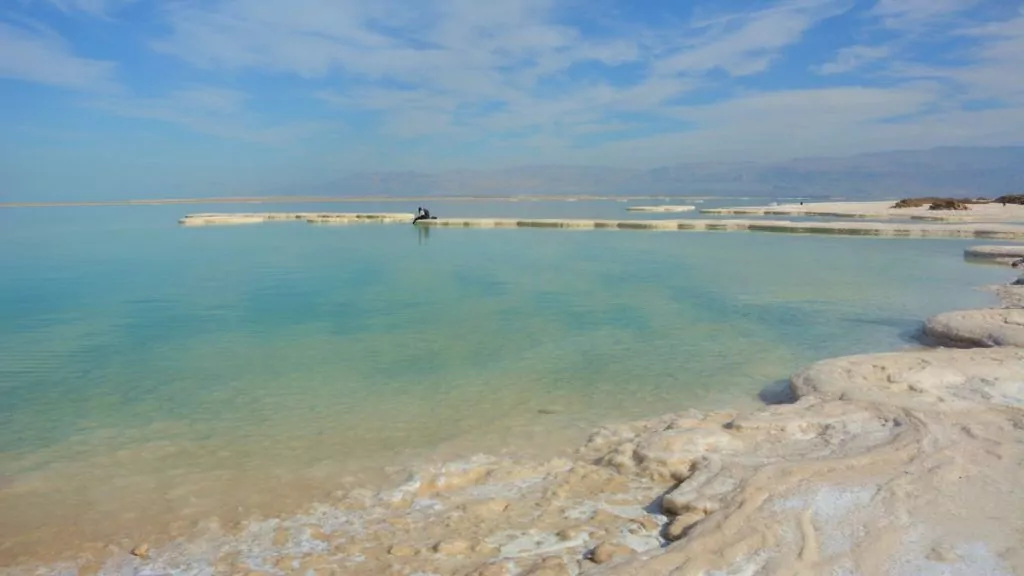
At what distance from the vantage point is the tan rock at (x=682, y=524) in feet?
12.7

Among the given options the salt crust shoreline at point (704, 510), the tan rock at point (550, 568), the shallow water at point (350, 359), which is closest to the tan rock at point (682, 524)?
the salt crust shoreline at point (704, 510)

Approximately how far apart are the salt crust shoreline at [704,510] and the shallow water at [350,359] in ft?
1.70

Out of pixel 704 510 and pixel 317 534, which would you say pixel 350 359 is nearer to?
pixel 317 534

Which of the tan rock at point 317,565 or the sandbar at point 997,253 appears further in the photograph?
the sandbar at point 997,253

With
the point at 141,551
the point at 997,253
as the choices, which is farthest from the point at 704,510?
the point at 997,253

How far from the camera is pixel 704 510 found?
4078 millimetres

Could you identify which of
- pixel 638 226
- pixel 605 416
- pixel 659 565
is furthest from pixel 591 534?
pixel 638 226

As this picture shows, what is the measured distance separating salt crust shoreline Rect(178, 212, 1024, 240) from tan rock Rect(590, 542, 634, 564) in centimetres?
2556

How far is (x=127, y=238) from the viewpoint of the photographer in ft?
98.5

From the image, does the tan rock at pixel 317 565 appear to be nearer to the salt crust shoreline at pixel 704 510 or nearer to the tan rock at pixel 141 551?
the salt crust shoreline at pixel 704 510

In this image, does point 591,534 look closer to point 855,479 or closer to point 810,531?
point 810,531

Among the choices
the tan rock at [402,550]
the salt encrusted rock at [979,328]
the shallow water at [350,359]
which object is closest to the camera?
the tan rock at [402,550]

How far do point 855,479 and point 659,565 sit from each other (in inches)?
63.3

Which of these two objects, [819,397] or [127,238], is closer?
[819,397]
